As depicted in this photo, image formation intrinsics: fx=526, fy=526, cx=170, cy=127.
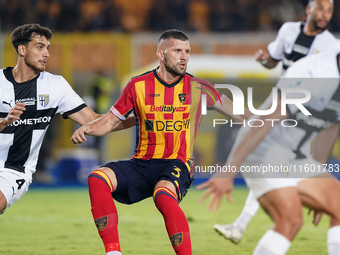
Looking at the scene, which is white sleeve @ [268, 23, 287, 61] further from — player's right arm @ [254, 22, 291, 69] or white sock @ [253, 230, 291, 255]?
white sock @ [253, 230, 291, 255]

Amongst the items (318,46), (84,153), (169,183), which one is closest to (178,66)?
(169,183)

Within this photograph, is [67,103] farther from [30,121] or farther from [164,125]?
[164,125]

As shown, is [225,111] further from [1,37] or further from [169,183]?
[1,37]

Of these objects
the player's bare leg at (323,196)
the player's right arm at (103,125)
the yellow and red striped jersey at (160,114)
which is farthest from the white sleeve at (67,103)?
the player's bare leg at (323,196)

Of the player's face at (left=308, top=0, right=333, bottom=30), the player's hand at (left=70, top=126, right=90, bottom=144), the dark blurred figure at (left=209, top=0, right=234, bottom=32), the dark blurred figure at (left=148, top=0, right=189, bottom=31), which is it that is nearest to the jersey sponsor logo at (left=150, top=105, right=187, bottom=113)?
the player's hand at (left=70, top=126, right=90, bottom=144)

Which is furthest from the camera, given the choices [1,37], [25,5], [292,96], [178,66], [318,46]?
[25,5]

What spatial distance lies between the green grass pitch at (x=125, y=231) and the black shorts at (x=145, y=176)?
0.93 metres

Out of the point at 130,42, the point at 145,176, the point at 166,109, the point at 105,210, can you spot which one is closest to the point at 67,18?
the point at 130,42

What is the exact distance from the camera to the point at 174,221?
3.79 meters

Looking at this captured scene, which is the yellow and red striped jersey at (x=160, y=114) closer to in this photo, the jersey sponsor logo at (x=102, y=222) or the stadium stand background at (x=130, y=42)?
the jersey sponsor logo at (x=102, y=222)

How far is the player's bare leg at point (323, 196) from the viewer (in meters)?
3.35

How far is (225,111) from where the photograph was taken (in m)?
4.38

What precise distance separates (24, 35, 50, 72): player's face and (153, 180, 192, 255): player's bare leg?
5.16 ft

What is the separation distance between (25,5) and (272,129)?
11.6 meters
